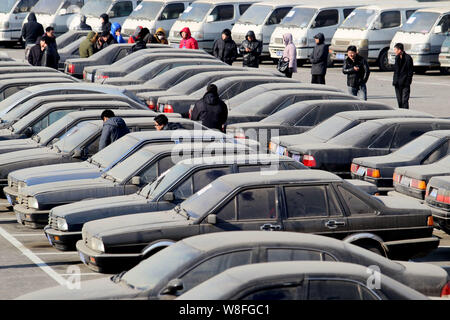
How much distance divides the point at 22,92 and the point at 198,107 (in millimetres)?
3886

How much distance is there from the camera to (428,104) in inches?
1032

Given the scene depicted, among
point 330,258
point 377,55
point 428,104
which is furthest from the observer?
point 377,55

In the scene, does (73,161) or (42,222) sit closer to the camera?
(42,222)

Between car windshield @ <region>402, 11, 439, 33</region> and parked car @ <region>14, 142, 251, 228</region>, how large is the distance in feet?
64.9

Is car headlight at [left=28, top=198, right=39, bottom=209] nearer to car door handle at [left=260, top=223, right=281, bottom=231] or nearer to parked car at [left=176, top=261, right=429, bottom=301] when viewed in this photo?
car door handle at [left=260, top=223, right=281, bottom=231]

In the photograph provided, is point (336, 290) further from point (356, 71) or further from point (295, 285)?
point (356, 71)

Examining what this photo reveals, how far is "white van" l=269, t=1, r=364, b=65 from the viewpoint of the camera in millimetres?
34438

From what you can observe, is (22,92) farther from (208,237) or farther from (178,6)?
(178,6)

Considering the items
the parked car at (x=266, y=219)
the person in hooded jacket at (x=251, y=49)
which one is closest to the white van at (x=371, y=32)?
the person in hooded jacket at (x=251, y=49)

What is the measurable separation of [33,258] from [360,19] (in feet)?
77.7

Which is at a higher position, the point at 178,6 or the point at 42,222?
the point at 178,6

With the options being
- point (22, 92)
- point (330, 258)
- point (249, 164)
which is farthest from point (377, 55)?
point (330, 258)

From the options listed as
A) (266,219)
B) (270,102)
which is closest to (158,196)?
(266,219)
